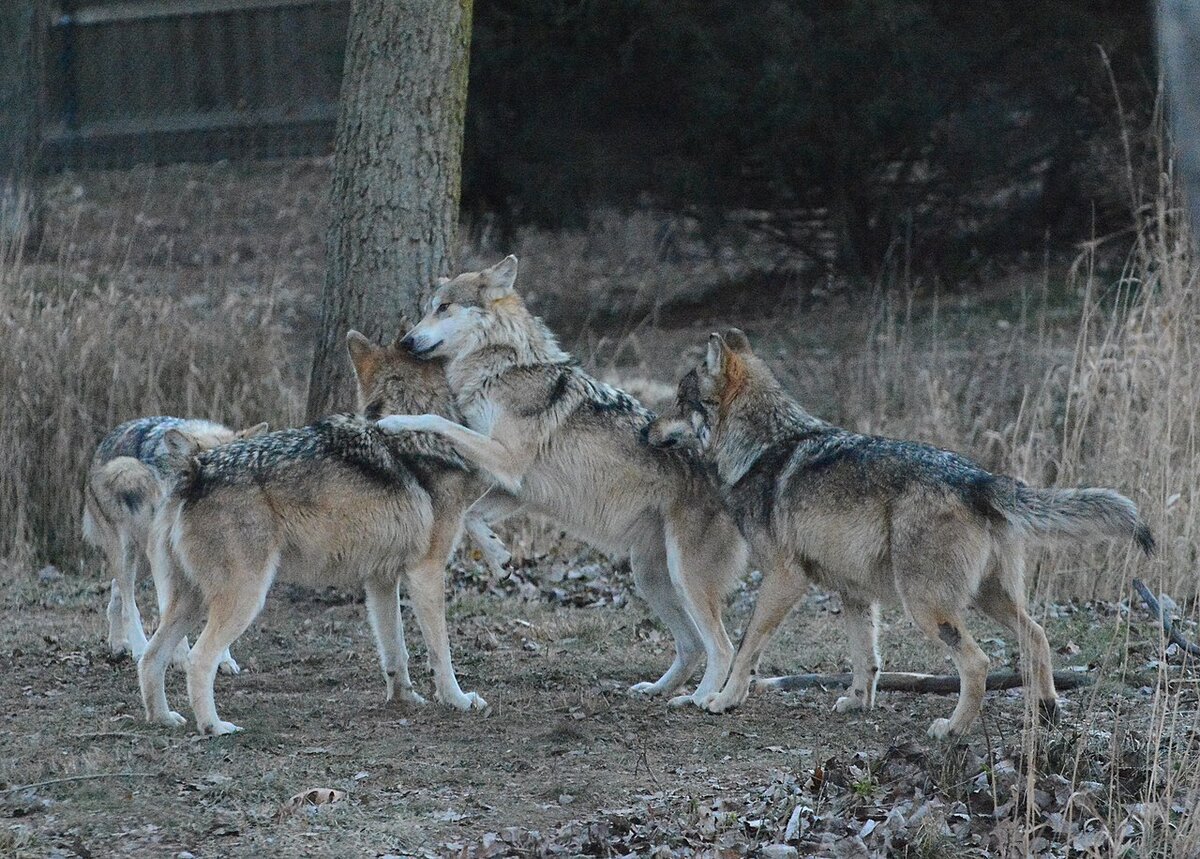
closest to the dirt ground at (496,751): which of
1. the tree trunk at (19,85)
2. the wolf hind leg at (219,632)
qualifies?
the wolf hind leg at (219,632)

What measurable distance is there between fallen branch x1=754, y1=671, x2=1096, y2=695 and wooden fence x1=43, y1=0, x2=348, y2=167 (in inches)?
579

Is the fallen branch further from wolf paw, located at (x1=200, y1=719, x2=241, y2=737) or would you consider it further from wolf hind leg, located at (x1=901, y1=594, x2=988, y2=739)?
wolf paw, located at (x1=200, y1=719, x2=241, y2=737)

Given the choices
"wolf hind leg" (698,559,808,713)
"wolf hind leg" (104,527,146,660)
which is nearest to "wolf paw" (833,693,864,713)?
"wolf hind leg" (698,559,808,713)

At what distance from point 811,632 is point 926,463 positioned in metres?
2.35

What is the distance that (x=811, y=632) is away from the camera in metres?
7.84

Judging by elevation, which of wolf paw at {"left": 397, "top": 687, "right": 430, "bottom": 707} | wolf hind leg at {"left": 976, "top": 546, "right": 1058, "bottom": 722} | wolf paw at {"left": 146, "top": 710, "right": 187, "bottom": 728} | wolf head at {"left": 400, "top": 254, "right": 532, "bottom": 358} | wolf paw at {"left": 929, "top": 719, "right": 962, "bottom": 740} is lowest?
wolf paw at {"left": 397, "top": 687, "right": 430, "bottom": 707}

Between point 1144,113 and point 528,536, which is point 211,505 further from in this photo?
point 1144,113

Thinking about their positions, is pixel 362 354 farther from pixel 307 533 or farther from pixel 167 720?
pixel 167 720

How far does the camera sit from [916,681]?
630 cm

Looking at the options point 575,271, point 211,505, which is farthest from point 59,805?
point 575,271

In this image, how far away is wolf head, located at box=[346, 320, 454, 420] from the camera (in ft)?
22.1

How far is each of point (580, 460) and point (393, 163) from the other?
84.9 inches

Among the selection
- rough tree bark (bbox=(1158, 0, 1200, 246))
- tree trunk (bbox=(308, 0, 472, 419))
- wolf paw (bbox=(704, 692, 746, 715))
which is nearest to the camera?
rough tree bark (bbox=(1158, 0, 1200, 246))

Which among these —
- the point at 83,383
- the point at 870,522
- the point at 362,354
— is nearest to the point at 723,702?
the point at 870,522
